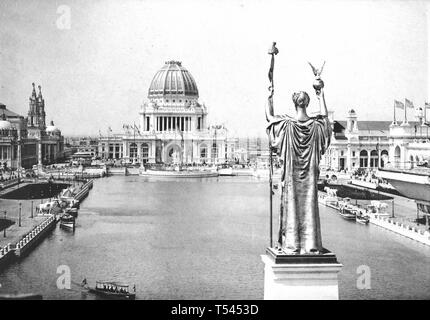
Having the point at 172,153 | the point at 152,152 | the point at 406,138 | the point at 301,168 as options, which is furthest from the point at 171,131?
the point at 301,168

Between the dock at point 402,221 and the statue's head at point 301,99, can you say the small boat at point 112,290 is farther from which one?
the dock at point 402,221

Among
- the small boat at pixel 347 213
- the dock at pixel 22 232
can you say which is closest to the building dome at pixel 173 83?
the dock at pixel 22 232

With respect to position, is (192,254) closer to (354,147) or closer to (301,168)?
(301,168)

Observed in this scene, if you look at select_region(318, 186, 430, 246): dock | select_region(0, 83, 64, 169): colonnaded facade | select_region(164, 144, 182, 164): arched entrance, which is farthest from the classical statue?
select_region(164, 144, 182, 164): arched entrance

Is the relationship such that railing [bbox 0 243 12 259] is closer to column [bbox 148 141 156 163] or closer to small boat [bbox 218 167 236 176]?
small boat [bbox 218 167 236 176]

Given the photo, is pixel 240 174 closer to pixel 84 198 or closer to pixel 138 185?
pixel 138 185

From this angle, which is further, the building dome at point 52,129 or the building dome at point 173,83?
A: the building dome at point 173,83
